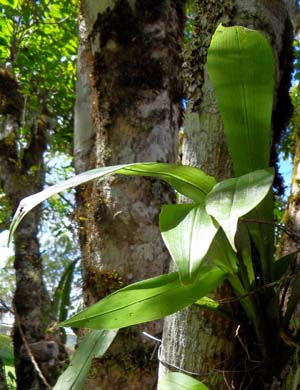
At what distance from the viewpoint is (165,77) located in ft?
4.92

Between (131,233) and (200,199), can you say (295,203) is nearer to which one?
(200,199)

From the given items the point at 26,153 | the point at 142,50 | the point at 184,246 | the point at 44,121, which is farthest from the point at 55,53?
the point at 184,246

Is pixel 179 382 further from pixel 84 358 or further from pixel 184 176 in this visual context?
pixel 184 176

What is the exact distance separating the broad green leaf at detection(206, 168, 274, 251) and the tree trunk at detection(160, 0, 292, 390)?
0.23 metres

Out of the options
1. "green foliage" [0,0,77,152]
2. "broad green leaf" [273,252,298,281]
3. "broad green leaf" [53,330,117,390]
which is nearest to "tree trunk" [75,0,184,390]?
"broad green leaf" [53,330,117,390]

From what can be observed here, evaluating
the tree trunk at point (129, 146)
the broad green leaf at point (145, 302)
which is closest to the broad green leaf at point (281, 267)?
the broad green leaf at point (145, 302)

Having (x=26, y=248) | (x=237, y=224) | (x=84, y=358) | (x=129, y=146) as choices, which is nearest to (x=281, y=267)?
(x=237, y=224)

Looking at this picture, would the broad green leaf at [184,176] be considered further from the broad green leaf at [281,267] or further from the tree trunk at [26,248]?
the tree trunk at [26,248]

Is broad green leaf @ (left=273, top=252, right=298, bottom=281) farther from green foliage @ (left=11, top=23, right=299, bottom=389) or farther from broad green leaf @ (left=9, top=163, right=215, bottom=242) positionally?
broad green leaf @ (left=9, top=163, right=215, bottom=242)

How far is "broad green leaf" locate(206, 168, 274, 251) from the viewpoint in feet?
1.66

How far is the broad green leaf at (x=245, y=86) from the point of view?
2.24 feet

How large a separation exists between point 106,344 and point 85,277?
58 cm

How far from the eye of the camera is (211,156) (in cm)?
81

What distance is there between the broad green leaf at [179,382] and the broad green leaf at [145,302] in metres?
0.10
